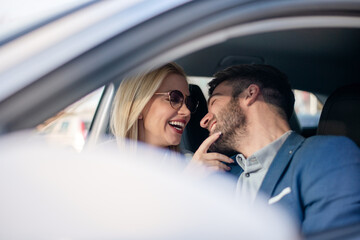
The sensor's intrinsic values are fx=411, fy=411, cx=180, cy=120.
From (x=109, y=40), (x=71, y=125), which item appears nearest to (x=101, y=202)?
(x=109, y=40)

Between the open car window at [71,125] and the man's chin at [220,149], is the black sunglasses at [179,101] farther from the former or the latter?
the open car window at [71,125]

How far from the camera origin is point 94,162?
93cm

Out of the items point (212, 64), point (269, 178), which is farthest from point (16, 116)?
point (212, 64)

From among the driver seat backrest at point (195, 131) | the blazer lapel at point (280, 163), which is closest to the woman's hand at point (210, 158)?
the driver seat backrest at point (195, 131)

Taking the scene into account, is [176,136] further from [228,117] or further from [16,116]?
[16,116]

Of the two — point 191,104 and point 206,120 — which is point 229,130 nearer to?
point 206,120

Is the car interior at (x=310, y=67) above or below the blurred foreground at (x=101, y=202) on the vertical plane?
above

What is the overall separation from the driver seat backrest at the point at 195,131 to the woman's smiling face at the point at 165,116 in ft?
0.10

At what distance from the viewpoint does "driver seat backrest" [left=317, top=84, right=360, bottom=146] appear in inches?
84.2

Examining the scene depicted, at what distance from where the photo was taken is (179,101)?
218 centimetres

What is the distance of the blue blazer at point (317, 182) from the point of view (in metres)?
1.46

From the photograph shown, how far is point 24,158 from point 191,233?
396mm

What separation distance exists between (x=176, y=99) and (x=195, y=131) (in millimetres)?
202

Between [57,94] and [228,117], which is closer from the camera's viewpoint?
[57,94]
